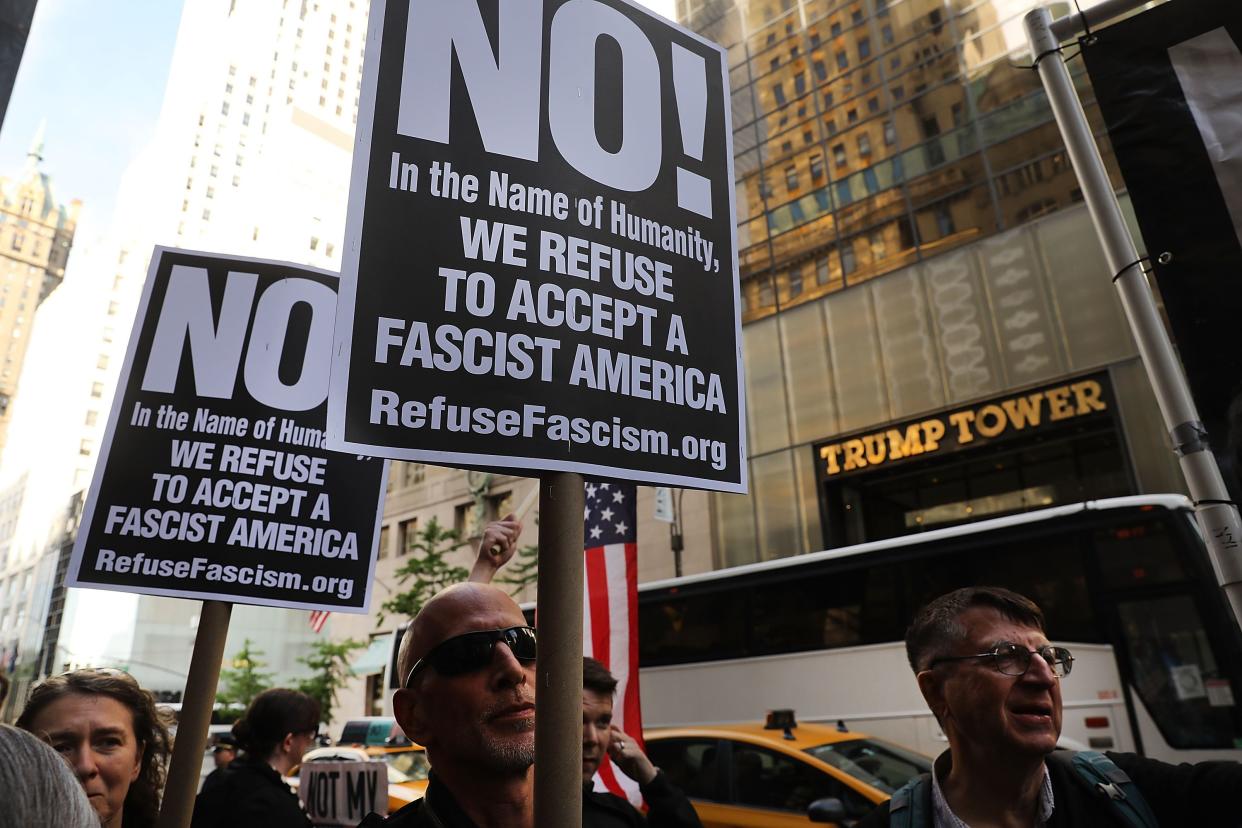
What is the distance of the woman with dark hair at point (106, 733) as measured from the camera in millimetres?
2541

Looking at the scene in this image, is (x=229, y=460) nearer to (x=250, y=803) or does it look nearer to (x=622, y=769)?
(x=250, y=803)

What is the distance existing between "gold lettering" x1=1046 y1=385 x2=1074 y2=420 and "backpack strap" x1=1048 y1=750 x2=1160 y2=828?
15.2 m

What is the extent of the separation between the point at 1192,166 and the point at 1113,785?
187cm

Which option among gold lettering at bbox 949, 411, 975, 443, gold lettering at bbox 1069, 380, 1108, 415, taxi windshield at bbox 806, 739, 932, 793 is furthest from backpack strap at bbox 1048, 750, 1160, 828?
gold lettering at bbox 949, 411, 975, 443

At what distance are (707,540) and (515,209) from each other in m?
18.9

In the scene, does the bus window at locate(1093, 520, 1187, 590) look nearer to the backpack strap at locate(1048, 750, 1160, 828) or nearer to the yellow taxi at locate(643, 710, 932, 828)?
the yellow taxi at locate(643, 710, 932, 828)

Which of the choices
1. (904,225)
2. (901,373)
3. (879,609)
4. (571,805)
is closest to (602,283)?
(571,805)

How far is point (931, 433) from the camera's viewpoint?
17453 mm

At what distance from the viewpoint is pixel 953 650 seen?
2.30 m

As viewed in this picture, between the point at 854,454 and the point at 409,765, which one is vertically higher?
the point at 854,454

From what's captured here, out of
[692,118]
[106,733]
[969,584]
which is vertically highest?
[692,118]

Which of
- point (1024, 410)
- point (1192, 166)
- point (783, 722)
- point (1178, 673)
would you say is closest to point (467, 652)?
point (1192, 166)

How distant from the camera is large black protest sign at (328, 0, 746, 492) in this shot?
2.03 m

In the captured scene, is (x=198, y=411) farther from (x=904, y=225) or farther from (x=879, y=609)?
(x=904, y=225)
